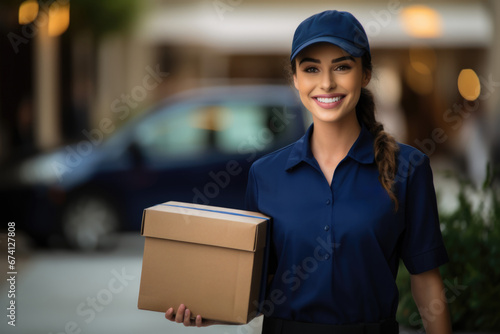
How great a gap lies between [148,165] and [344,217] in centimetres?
679

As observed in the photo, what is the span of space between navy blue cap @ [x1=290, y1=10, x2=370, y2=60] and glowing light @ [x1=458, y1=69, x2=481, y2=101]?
1561 cm

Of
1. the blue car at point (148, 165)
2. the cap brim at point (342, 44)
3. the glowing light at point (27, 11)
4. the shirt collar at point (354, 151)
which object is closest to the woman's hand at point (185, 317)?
the shirt collar at point (354, 151)

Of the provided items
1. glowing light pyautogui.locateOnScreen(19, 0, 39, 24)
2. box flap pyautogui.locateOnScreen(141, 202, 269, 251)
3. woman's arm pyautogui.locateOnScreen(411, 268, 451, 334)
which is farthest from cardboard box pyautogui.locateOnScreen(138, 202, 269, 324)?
glowing light pyautogui.locateOnScreen(19, 0, 39, 24)

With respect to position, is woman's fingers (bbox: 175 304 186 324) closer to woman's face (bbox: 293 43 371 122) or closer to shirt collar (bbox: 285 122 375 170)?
shirt collar (bbox: 285 122 375 170)

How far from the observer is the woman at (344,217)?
2250 mm

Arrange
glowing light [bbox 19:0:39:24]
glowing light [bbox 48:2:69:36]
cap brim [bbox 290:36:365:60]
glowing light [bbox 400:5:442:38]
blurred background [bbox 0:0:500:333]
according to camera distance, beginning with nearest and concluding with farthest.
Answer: cap brim [bbox 290:36:365:60] < blurred background [bbox 0:0:500:333] < glowing light [bbox 19:0:39:24] < glowing light [bbox 48:2:69:36] < glowing light [bbox 400:5:442:38]

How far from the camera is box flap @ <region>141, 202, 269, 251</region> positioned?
2.23 metres

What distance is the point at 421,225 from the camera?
2301 mm

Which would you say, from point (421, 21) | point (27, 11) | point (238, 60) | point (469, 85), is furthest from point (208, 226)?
point (469, 85)

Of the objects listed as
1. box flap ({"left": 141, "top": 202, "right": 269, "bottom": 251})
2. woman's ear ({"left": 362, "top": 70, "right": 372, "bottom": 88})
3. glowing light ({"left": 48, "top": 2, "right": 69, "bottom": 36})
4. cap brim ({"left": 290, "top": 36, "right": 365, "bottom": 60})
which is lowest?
box flap ({"left": 141, "top": 202, "right": 269, "bottom": 251})

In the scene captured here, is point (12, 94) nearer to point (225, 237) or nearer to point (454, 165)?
point (454, 165)

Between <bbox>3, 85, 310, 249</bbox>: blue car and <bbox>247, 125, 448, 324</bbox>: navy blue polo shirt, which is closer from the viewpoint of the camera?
<bbox>247, 125, 448, 324</bbox>: navy blue polo shirt

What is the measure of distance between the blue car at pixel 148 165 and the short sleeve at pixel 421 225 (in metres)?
6.41

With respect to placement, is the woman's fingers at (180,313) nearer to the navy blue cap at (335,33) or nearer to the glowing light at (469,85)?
the navy blue cap at (335,33)
